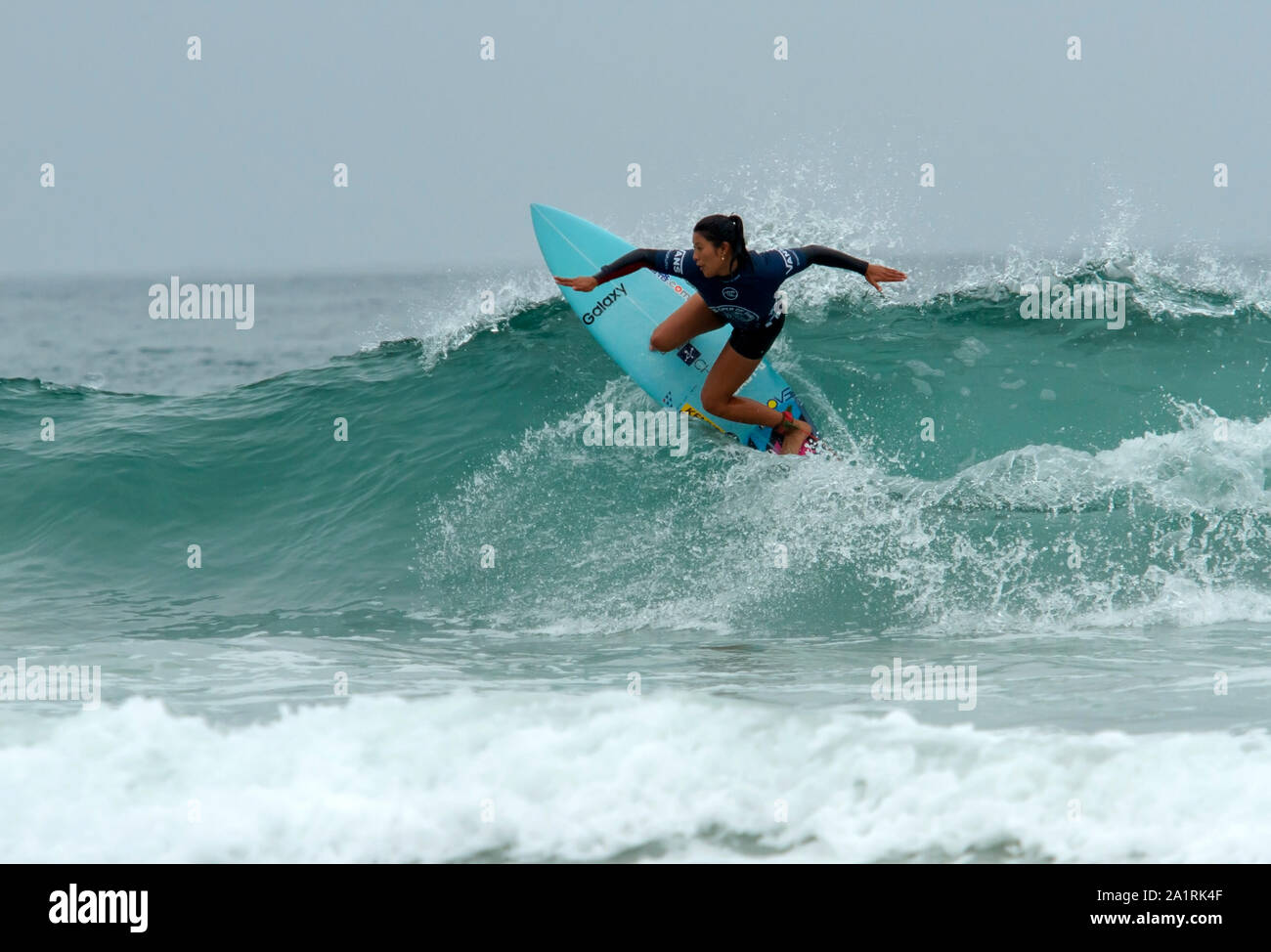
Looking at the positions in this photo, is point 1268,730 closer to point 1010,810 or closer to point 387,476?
point 1010,810

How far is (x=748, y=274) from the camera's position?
20.3 feet

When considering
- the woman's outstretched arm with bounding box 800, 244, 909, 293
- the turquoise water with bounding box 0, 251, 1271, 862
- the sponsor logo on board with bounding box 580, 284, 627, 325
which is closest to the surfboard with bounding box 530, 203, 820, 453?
the sponsor logo on board with bounding box 580, 284, 627, 325

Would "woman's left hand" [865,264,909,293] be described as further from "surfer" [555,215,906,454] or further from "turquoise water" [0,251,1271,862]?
"turquoise water" [0,251,1271,862]

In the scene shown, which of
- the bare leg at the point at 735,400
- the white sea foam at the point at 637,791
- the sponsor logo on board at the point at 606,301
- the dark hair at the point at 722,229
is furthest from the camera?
the sponsor logo on board at the point at 606,301

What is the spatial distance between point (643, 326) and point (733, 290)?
1.63 m

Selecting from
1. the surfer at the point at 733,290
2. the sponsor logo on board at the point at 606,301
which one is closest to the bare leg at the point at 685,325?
the surfer at the point at 733,290

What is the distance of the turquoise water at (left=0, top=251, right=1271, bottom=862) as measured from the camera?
12.3 feet

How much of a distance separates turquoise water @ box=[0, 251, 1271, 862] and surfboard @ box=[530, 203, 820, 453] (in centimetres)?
28

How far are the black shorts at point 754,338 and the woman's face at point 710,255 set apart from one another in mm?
610

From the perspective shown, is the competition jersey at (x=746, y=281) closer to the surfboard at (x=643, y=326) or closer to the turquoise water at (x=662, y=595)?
the surfboard at (x=643, y=326)

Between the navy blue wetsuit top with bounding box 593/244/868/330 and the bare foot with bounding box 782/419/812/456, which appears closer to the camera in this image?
the navy blue wetsuit top with bounding box 593/244/868/330

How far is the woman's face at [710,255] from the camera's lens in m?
5.88

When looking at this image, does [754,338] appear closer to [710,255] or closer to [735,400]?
[735,400]
